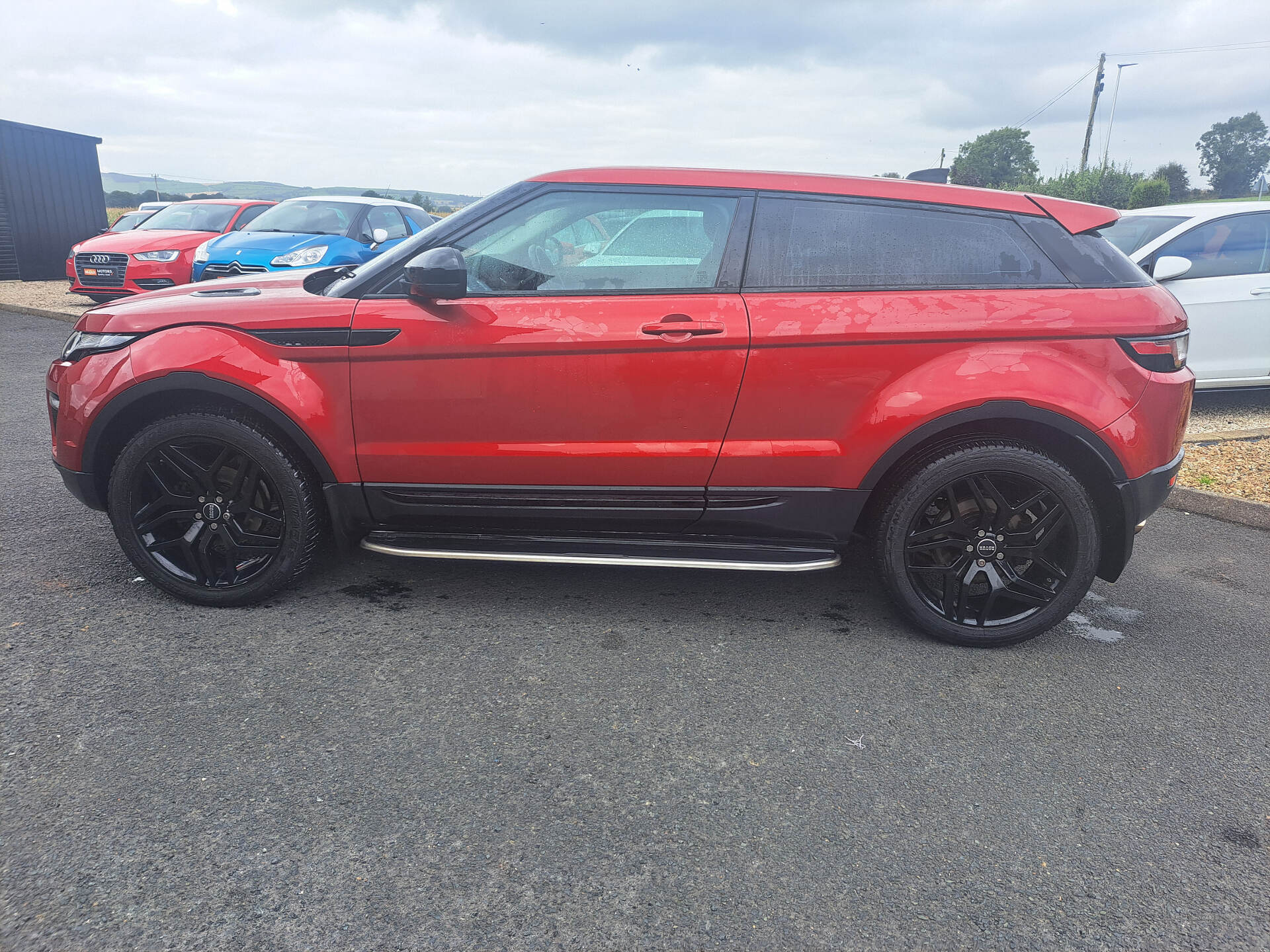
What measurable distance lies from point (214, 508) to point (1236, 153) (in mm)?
128743

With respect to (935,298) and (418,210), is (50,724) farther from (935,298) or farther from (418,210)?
(418,210)

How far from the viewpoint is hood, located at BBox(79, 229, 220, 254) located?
11.9 metres

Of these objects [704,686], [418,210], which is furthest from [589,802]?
[418,210]

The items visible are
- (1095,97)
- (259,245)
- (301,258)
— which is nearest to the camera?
(301,258)

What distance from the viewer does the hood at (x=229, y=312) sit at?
3.14m

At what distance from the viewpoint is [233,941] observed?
1.77 meters

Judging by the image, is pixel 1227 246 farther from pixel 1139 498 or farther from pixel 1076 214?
pixel 1139 498

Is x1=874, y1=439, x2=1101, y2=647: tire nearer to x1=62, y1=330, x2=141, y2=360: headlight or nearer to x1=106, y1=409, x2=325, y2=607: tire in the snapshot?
x1=106, y1=409, x2=325, y2=607: tire

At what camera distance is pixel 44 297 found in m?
14.0

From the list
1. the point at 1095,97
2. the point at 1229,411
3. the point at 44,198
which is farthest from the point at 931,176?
the point at 1095,97

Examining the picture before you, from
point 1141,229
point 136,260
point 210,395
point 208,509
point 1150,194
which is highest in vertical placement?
point 1150,194

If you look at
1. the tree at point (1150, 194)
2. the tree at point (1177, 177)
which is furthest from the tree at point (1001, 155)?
the tree at point (1150, 194)

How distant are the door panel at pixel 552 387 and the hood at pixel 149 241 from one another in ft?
34.7

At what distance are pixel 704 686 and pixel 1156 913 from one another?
1.38 meters
